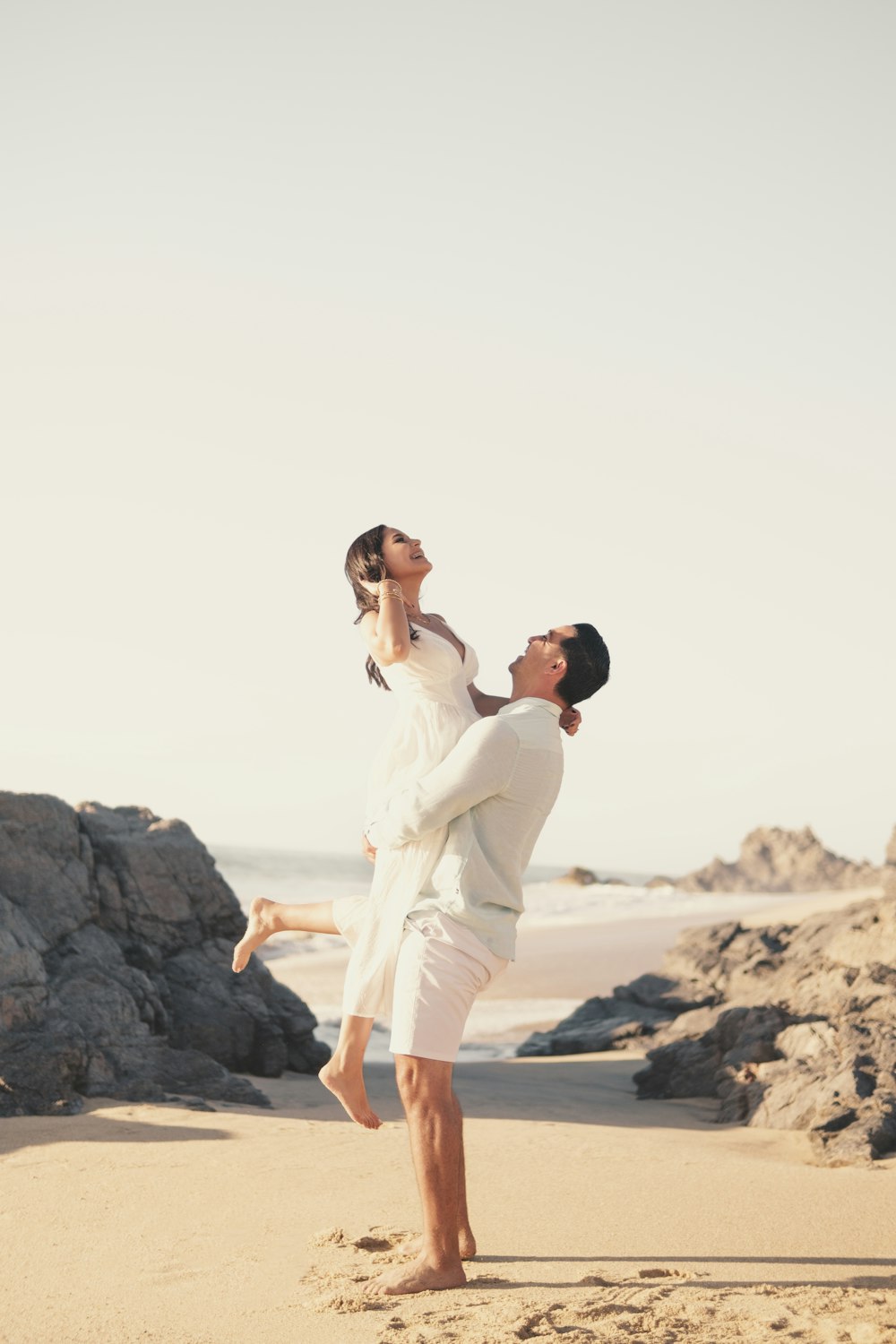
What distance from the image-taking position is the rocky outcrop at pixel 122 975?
291 inches

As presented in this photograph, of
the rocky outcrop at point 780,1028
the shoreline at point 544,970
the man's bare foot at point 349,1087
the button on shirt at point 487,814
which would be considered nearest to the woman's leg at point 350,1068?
the man's bare foot at point 349,1087

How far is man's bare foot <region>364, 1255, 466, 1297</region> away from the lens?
408cm

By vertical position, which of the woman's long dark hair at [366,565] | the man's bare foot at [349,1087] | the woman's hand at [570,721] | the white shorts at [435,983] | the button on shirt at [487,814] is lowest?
the man's bare foot at [349,1087]

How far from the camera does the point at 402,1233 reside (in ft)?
15.6

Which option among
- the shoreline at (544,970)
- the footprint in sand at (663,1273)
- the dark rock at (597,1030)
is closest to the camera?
the footprint in sand at (663,1273)

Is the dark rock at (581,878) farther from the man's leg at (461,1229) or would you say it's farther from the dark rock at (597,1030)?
the man's leg at (461,1229)

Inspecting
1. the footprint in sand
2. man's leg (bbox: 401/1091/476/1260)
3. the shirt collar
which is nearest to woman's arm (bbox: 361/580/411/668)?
the shirt collar

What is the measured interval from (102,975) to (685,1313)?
542cm

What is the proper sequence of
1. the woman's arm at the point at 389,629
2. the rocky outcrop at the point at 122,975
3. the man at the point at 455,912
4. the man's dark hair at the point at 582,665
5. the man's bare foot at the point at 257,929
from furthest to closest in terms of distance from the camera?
the rocky outcrop at the point at 122,975 < the man's bare foot at the point at 257,929 < the woman's arm at the point at 389,629 < the man's dark hair at the point at 582,665 < the man at the point at 455,912

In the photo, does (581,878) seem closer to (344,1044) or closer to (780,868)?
(780,868)

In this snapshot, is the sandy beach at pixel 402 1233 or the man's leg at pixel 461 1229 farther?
the man's leg at pixel 461 1229

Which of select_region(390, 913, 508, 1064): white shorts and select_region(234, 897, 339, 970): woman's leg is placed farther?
select_region(234, 897, 339, 970): woman's leg

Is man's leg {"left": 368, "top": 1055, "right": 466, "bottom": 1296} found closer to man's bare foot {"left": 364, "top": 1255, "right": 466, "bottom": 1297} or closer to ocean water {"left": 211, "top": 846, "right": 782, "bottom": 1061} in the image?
man's bare foot {"left": 364, "top": 1255, "right": 466, "bottom": 1297}

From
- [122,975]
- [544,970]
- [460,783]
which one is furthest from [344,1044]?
[544,970]
